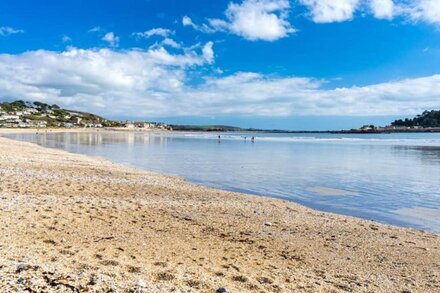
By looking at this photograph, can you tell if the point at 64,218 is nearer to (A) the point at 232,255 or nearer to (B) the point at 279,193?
(A) the point at 232,255

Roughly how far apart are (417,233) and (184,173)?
18.1 m

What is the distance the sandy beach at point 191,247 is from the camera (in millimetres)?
6473

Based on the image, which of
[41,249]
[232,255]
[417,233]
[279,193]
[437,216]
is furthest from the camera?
[279,193]

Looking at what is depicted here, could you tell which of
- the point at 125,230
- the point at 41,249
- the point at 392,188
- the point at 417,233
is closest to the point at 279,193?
the point at 392,188

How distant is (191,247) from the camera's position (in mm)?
9211

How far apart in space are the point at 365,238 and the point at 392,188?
12.6m

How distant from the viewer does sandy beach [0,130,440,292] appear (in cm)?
647

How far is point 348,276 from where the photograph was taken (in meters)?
7.94

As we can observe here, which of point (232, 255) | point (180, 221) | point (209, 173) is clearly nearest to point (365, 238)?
point (232, 255)

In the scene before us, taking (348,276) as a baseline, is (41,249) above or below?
above

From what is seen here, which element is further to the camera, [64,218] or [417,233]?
[417,233]

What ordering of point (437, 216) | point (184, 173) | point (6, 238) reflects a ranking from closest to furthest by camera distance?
point (6, 238) < point (437, 216) < point (184, 173)

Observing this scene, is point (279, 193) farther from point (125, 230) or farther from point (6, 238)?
point (6, 238)

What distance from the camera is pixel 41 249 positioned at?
759cm
